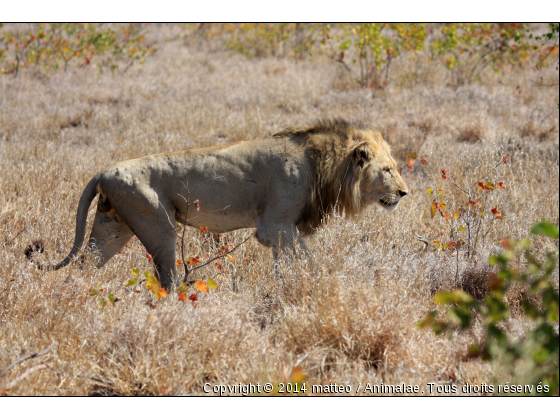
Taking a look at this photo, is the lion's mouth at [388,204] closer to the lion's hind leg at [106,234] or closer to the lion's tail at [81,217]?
the lion's hind leg at [106,234]

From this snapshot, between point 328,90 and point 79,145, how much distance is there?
576 centimetres

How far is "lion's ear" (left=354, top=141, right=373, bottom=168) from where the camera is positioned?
460 centimetres

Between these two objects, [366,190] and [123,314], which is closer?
[123,314]

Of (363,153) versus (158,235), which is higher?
(363,153)

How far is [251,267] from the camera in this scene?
486 cm

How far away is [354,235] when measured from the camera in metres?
4.47

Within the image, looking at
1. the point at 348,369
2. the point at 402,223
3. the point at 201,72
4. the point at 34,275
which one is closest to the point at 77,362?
the point at 34,275

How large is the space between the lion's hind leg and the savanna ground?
154 mm

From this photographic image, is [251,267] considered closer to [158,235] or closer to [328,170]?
[158,235]

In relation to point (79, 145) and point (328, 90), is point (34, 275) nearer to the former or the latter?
point (79, 145)

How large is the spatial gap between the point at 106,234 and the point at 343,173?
2.05 meters

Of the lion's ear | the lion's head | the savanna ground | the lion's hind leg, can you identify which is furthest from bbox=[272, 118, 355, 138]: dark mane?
the lion's hind leg

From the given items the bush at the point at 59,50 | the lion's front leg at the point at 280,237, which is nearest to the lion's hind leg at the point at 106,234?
the lion's front leg at the point at 280,237

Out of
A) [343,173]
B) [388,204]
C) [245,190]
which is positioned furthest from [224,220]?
[388,204]
